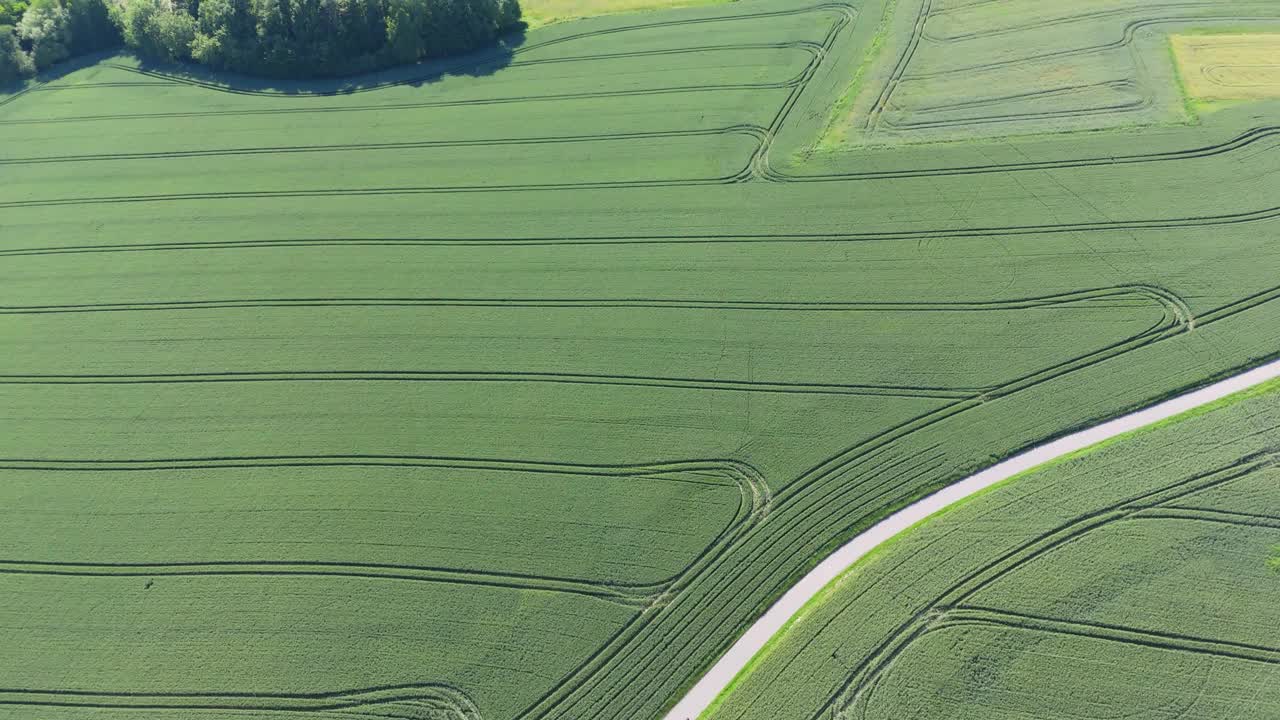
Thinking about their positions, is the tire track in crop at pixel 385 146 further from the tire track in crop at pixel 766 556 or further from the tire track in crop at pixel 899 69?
the tire track in crop at pixel 766 556

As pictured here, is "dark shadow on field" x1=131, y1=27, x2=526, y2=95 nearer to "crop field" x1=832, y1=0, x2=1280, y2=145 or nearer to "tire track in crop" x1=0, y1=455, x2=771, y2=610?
"crop field" x1=832, y1=0, x2=1280, y2=145

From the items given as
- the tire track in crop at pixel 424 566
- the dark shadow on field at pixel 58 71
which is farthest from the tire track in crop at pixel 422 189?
the tire track in crop at pixel 424 566

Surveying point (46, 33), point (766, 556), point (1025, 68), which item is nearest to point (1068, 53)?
point (1025, 68)

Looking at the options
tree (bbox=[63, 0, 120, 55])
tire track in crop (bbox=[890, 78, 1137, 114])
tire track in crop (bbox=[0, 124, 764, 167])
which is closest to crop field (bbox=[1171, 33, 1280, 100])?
tire track in crop (bbox=[890, 78, 1137, 114])

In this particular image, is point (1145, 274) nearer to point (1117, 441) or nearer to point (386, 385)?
point (1117, 441)

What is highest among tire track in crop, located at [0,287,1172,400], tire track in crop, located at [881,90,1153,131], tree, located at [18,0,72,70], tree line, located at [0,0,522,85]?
tree, located at [18,0,72,70]
